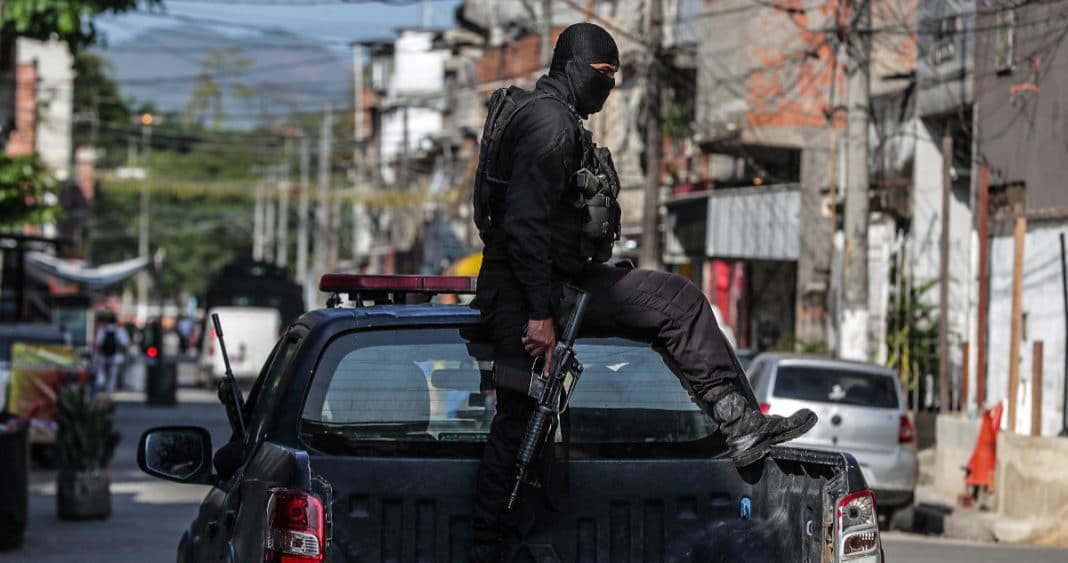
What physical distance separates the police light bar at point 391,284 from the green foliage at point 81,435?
10.8 metres

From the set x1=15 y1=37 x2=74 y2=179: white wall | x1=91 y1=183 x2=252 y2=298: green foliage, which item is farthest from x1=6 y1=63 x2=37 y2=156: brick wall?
x1=91 y1=183 x2=252 y2=298: green foliage

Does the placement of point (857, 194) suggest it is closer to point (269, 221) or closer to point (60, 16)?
point (60, 16)

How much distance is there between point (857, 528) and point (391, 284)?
1.85 meters

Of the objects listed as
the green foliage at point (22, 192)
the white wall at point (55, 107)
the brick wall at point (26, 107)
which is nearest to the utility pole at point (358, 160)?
the white wall at point (55, 107)

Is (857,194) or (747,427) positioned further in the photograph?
(857,194)

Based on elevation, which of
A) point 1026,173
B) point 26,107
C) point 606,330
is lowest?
point 606,330

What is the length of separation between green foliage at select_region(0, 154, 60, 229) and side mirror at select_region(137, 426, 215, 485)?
78.1ft

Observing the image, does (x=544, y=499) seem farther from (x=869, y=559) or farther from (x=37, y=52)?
(x=37, y=52)

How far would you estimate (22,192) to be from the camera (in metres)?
29.9

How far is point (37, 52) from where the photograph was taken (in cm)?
7312

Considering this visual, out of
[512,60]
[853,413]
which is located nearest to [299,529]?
[853,413]

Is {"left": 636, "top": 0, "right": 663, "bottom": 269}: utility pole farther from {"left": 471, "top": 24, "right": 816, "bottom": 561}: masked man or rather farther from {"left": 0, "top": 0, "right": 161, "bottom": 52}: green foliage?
{"left": 471, "top": 24, "right": 816, "bottom": 561}: masked man

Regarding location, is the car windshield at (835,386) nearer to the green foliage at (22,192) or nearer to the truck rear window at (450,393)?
the truck rear window at (450,393)

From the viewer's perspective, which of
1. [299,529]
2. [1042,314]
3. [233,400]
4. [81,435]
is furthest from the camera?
[1042,314]
